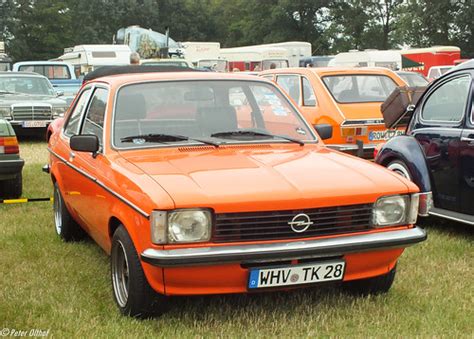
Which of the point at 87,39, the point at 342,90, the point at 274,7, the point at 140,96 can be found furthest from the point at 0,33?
the point at 140,96

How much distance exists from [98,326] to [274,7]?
64.9 meters

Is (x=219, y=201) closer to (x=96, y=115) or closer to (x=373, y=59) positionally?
(x=96, y=115)

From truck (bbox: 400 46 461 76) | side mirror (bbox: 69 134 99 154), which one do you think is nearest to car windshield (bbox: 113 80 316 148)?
side mirror (bbox: 69 134 99 154)

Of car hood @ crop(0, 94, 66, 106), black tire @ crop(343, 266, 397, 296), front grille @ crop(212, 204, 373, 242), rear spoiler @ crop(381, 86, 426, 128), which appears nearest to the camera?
front grille @ crop(212, 204, 373, 242)

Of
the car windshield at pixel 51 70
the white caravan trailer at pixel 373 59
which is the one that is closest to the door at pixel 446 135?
the car windshield at pixel 51 70

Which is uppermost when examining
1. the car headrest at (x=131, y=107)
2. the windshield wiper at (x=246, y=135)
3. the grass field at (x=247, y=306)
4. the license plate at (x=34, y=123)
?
the car headrest at (x=131, y=107)

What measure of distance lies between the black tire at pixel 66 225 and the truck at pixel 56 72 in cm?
1333

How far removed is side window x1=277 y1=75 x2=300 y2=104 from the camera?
32.7ft

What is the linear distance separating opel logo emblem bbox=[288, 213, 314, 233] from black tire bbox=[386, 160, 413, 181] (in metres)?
2.83

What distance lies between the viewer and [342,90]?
964cm

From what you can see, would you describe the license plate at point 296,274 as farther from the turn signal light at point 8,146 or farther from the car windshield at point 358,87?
the car windshield at point 358,87

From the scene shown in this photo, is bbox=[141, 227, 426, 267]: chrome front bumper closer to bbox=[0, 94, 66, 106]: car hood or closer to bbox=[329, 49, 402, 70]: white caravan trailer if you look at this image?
bbox=[0, 94, 66, 106]: car hood

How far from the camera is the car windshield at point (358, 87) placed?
957 cm

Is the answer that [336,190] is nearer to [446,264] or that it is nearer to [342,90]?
[446,264]
